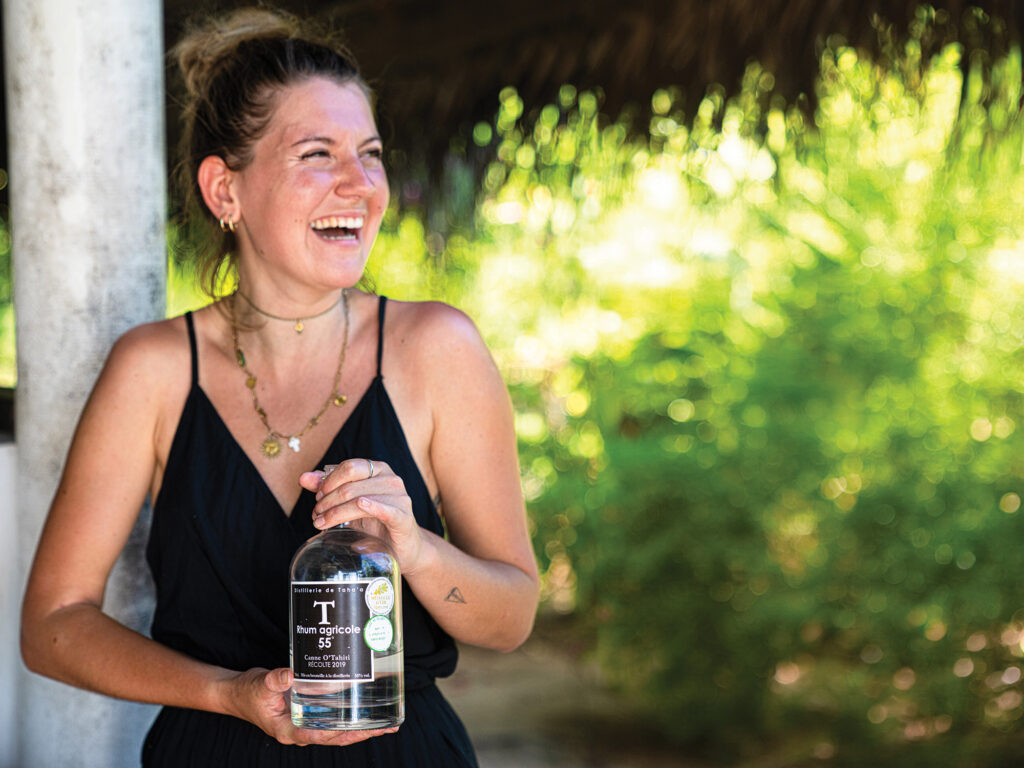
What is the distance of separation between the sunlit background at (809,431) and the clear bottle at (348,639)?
92.6 inches

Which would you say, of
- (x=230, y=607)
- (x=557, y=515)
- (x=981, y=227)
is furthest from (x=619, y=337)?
(x=230, y=607)

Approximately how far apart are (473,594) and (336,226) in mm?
605

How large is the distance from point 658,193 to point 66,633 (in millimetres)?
5718

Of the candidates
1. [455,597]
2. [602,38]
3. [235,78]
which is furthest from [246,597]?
[602,38]

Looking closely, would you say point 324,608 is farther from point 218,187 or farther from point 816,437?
point 816,437

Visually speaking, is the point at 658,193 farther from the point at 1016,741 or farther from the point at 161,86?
the point at 161,86

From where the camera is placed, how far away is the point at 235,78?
1.84m

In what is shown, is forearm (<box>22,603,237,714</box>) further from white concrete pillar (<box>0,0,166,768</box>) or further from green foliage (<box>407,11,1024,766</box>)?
green foliage (<box>407,11,1024,766</box>)

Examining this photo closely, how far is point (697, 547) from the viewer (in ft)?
15.8

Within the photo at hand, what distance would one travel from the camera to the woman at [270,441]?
1.69 metres

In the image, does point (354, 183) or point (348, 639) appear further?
point (354, 183)

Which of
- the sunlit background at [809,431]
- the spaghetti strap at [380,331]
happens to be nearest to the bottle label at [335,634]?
the spaghetti strap at [380,331]

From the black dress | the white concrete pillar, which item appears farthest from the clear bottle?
the white concrete pillar

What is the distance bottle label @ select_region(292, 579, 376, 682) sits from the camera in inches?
52.4
